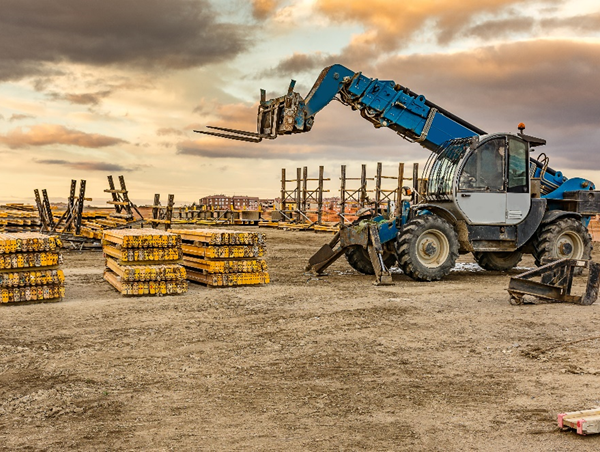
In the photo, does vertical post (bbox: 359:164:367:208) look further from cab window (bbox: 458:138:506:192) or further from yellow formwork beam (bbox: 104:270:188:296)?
yellow formwork beam (bbox: 104:270:188:296)

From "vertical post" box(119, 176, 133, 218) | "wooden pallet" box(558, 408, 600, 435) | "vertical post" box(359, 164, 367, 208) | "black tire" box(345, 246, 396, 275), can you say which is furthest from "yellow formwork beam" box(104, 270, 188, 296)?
"vertical post" box(359, 164, 367, 208)

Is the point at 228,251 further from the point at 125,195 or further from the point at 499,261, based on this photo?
the point at 125,195

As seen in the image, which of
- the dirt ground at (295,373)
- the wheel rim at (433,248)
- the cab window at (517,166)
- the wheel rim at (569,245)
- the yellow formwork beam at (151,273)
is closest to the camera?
the dirt ground at (295,373)

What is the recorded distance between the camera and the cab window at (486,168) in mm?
14773

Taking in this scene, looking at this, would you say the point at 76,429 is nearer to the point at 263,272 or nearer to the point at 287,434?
the point at 287,434

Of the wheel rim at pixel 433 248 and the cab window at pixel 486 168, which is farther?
the cab window at pixel 486 168

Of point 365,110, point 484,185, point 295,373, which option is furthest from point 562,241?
point 295,373

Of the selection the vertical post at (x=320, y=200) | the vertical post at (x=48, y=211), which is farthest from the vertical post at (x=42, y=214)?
the vertical post at (x=320, y=200)

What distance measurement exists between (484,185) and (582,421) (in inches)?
401

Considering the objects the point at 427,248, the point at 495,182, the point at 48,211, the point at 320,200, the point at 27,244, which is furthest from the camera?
the point at 320,200

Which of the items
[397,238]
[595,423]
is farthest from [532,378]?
[397,238]

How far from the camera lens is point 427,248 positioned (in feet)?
47.4

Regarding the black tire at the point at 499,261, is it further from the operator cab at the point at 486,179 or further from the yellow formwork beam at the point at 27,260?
the yellow formwork beam at the point at 27,260

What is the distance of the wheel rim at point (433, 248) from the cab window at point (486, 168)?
49.4 inches
